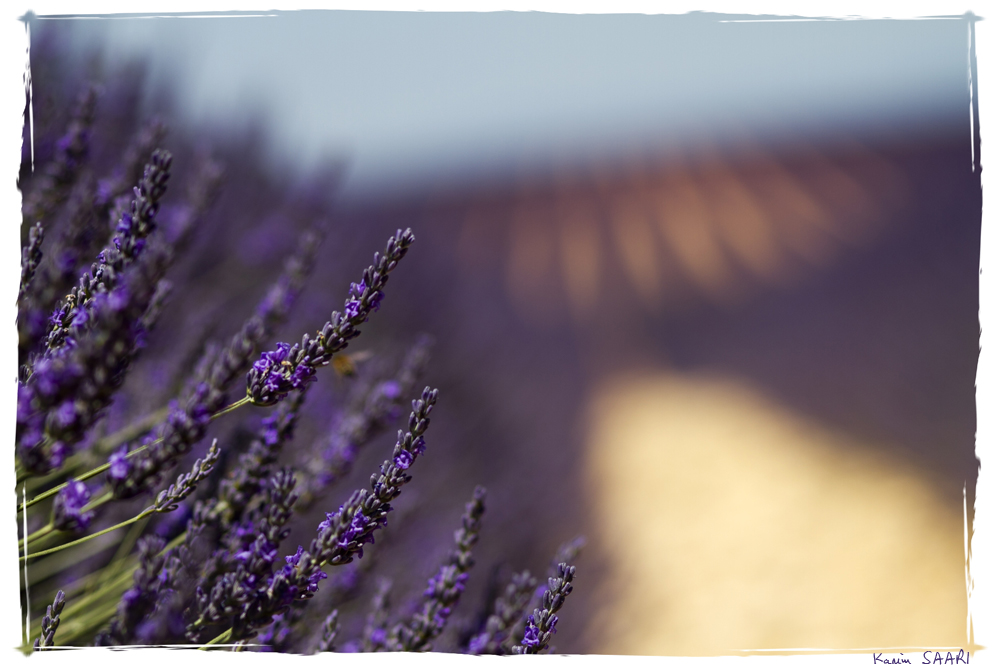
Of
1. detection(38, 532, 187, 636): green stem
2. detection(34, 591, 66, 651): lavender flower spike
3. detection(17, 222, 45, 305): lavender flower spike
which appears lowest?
detection(34, 591, 66, 651): lavender flower spike

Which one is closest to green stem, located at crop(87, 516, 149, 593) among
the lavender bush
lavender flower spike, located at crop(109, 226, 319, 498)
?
the lavender bush

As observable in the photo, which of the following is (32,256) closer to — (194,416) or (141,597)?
(194,416)

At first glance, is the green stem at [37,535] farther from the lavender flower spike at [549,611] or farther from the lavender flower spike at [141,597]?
the lavender flower spike at [549,611]

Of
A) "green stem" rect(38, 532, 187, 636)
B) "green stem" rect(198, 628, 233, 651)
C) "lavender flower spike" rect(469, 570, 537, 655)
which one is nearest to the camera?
"green stem" rect(198, 628, 233, 651)

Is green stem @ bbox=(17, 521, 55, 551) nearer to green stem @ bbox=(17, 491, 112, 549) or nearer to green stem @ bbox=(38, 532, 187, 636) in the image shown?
green stem @ bbox=(17, 491, 112, 549)

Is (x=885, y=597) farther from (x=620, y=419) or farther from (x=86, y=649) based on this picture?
(x=86, y=649)
